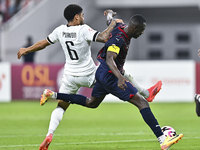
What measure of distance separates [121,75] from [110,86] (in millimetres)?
448

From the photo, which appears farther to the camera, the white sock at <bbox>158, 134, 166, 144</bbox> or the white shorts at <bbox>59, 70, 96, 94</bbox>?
the white shorts at <bbox>59, 70, 96, 94</bbox>

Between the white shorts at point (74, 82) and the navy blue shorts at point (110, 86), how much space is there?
250 millimetres

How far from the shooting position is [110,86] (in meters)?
6.23

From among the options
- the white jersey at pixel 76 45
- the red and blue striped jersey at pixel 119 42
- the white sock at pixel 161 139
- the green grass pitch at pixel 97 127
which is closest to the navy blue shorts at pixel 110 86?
the red and blue striped jersey at pixel 119 42

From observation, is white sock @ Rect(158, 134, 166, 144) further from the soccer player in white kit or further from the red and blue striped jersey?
the soccer player in white kit

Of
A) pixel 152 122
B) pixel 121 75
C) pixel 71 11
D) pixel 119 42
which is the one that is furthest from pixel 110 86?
pixel 71 11

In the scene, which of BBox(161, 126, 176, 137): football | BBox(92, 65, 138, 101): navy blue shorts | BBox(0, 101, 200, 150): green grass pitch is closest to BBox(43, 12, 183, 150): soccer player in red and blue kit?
BBox(92, 65, 138, 101): navy blue shorts

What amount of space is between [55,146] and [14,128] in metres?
2.53

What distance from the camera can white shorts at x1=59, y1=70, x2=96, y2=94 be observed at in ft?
22.1

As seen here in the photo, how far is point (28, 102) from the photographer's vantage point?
15203mm

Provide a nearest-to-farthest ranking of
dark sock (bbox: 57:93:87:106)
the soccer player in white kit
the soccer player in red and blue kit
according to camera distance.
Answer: the soccer player in red and blue kit < the soccer player in white kit < dark sock (bbox: 57:93:87:106)

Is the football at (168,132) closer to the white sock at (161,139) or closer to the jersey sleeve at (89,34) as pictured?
the white sock at (161,139)

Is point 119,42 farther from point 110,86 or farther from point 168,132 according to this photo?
point 168,132

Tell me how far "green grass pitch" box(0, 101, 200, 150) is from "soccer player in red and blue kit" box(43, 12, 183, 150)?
656 millimetres
